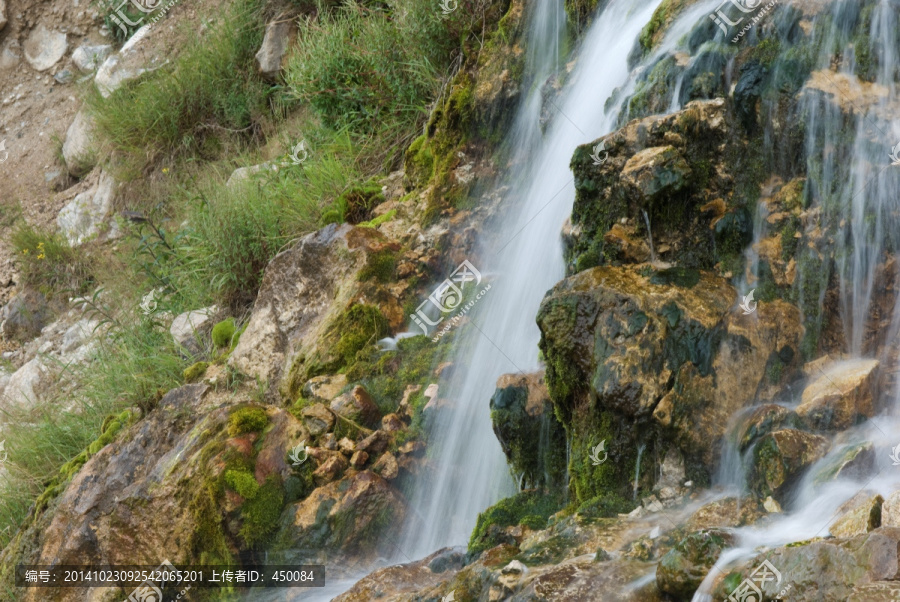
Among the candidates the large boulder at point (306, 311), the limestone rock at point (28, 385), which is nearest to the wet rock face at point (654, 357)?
the large boulder at point (306, 311)

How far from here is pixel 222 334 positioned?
20.1 ft

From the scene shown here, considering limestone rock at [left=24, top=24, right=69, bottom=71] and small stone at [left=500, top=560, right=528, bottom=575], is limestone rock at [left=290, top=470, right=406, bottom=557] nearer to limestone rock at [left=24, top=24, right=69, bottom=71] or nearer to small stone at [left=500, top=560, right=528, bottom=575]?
small stone at [left=500, top=560, right=528, bottom=575]

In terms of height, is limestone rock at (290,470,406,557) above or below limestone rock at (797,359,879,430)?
above

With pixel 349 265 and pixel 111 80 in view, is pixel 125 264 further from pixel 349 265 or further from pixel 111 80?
pixel 349 265

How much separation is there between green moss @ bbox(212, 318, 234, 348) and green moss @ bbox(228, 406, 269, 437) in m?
1.89

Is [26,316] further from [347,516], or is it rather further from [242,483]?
[347,516]

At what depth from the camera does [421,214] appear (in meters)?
5.48

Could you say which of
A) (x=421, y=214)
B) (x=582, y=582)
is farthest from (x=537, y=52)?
(x=582, y=582)

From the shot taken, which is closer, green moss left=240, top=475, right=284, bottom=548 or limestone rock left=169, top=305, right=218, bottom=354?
green moss left=240, top=475, right=284, bottom=548

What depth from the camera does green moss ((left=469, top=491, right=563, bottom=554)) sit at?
3.39 m

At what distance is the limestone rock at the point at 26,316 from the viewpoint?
9266 mm

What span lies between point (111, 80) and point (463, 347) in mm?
7102

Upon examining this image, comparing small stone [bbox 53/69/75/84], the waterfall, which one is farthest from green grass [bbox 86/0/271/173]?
the waterfall

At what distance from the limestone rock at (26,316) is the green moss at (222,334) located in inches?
161
